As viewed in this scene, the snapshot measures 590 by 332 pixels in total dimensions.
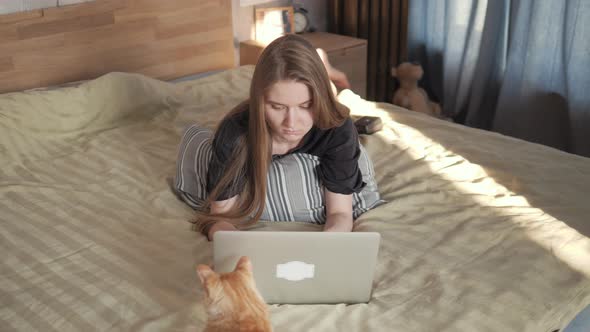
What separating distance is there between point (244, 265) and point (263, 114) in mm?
460

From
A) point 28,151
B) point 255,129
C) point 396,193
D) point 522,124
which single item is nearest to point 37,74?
point 28,151

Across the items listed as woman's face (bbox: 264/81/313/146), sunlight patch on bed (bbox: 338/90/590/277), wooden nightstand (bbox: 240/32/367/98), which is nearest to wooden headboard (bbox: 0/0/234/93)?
wooden nightstand (bbox: 240/32/367/98)

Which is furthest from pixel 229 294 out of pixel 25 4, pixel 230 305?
A: pixel 25 4

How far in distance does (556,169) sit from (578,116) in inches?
41.2

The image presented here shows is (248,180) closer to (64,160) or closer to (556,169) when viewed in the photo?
(64,160)

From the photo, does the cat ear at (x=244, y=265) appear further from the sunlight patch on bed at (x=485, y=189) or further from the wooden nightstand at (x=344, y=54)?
the wooden nightstand at (x=344, y=54)

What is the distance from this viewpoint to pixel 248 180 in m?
1.75

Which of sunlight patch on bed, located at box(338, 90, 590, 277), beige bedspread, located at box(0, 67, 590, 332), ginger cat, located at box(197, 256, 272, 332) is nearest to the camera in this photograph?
ginger cat, located at box(197, 256, 272, 332)

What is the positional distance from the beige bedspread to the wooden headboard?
0.98ft

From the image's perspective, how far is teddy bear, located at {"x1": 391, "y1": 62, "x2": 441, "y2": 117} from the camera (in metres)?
3.44

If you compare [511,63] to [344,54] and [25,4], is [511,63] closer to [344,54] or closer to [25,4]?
[344,54]

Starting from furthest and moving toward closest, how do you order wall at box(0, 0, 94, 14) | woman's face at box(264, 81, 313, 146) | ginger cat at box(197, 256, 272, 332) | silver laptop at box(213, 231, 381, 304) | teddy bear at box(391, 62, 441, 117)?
teddy bear at box(391, 62, 441, 117), wall at box(0, 0, 94, 14), woman's face at box(264, 81, 313, 146), silver laptop at box(213, 231, 381, 304), ginger cat at box(197, 256, 272, 332)

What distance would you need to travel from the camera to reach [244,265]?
4.17 ft

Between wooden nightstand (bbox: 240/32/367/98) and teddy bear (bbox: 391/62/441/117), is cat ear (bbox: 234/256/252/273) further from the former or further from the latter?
teddy bear (bbox: 391/62/441/117)
